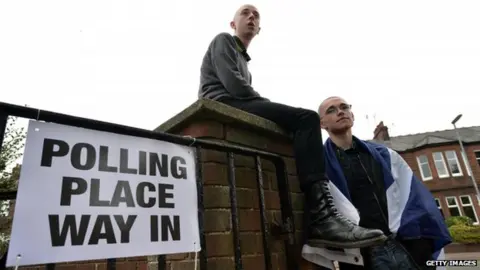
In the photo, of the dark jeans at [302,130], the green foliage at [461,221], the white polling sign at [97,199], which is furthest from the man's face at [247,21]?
the green foliage at [461,221]

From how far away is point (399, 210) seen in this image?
197cm

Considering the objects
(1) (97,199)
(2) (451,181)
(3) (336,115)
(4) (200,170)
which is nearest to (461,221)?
(2) (451,181)

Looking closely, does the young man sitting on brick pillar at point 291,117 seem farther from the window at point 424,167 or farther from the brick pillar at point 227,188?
the window at point 424,167

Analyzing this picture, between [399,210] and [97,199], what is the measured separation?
1.86 meters

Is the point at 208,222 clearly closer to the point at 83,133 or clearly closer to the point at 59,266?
the point at 83,133

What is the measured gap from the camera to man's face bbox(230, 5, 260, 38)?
2480 mm

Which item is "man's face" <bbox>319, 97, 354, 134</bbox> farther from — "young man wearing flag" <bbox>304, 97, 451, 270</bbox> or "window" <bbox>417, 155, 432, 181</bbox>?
"window" <bbox>417, 155, 432, 181</bbox>

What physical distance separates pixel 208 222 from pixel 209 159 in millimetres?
320

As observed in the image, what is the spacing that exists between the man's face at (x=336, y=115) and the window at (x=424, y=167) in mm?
25767

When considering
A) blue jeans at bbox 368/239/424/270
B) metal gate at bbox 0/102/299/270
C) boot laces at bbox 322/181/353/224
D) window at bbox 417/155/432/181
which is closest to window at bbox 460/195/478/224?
window at bbox 417/155/432/181

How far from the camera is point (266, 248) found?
5.05 ft

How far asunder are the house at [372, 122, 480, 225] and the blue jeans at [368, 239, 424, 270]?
2445 cm

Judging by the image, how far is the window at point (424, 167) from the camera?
23812 mm

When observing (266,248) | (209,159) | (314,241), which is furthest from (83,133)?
(314,241)
